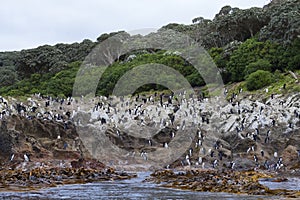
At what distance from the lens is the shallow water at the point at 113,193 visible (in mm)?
18797

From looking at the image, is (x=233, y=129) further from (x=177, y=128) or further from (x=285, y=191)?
(x=285, y=191)

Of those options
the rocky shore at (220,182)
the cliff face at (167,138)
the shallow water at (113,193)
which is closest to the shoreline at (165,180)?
the rocky shore at (220,182)

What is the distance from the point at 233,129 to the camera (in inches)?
1442

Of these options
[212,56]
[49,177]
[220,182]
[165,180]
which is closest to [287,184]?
[220,182]

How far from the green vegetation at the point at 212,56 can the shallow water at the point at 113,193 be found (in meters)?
27.1

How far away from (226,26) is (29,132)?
47680 mm

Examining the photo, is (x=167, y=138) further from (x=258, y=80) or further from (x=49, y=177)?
(x=258, y=80)

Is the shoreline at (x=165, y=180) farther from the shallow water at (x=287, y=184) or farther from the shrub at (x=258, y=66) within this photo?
the shrub at (x=258, y=66)

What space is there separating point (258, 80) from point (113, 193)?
34.6m

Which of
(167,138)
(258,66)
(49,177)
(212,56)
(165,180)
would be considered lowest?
(165,180)

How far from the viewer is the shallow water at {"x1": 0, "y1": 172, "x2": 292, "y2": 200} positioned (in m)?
18.8

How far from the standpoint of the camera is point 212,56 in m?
66.6

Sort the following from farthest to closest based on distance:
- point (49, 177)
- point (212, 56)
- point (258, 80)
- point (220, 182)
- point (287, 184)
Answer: point (212, 56), point (258, 80), point (49, 177), point (287, 184), point (220, 182)

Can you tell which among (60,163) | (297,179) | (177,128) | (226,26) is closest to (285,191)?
(297,179)
